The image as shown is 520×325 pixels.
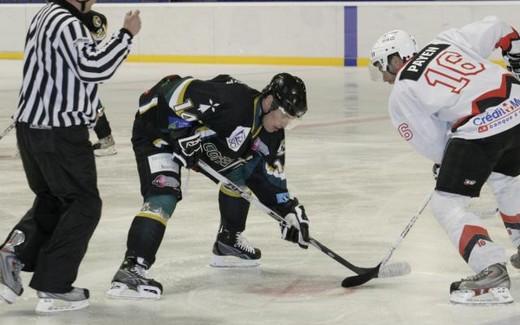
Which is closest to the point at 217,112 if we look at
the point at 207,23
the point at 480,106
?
the point at 480,106

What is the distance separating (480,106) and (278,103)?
0.69m

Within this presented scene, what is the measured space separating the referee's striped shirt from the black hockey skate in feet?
1.89

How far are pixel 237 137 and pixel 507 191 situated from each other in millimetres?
1000

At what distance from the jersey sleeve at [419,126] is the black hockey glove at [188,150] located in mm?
693

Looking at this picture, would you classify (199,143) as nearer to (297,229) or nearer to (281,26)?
(297,229)

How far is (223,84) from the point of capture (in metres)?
4.21

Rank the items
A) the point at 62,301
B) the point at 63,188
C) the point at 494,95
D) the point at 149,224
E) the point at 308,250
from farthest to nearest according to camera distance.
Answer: the point at 308,250 → the point at 149,224 → the point at 494,95 → the point at 62,301 → the point at 63,188

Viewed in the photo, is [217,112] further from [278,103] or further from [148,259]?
[148,259]

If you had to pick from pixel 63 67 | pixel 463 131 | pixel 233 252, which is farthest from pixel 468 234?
pixel 63 67

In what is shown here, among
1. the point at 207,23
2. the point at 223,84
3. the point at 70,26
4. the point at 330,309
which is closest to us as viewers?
the point at 70,26

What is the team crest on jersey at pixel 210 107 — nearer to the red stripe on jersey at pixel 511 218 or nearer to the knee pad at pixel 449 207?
the knee pad at pixel 449 207

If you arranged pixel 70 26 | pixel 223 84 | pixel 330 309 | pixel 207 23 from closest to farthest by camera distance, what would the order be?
pixel 70 26
pixel 330 309
pixel 223 84
pixel 207 23

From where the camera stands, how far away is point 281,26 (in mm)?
15586

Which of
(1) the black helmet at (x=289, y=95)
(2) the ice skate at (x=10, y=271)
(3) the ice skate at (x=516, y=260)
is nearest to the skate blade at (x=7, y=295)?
(2) the ice skate at (x=10, y=271)
